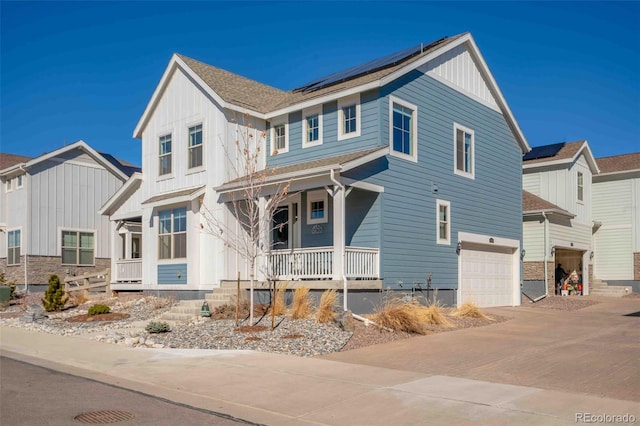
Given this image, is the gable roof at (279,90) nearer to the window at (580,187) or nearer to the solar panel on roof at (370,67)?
the solar panel on roof at (370,67)

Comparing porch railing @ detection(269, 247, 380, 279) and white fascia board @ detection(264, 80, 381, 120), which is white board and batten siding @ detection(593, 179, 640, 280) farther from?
white fascia board @ detection(264, 80, 381, 120)

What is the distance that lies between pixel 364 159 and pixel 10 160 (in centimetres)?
2570

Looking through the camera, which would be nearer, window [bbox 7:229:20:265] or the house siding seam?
the house siding seam

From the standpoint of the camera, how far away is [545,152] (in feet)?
103

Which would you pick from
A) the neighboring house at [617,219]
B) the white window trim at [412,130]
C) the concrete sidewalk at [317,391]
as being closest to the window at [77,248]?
the concrete sidewalk at [317,391]

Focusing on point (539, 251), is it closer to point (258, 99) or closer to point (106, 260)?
point (258, 99)

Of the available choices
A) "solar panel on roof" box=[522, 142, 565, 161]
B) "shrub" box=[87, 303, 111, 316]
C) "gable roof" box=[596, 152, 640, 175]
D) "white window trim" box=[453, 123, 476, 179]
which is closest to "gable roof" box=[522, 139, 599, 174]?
"solar panel on roof" box=[522, 142, 565, 161]

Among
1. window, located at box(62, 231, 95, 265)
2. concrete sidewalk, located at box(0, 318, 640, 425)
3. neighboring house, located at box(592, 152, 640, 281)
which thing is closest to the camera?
concrete sidewalk, located at box(0, 318, 640, 425)

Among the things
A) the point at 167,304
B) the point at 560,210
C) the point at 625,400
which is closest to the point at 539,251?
the point at 560,210

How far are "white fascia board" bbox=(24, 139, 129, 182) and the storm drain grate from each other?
25356 millimetres

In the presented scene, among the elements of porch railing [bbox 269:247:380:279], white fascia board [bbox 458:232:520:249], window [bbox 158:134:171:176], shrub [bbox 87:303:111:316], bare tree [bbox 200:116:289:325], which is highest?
window [bbox 158:134:171:176]

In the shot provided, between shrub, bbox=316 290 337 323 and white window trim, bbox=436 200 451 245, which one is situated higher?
white window trim, bbox=436 200 451 245

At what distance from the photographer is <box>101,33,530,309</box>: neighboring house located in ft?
61.3

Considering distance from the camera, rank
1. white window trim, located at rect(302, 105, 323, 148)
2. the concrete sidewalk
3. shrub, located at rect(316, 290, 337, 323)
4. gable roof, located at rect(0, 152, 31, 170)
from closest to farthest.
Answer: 1. the concrete sidewalk
2. shrub, located at rect(316, 290, 337, 323)
3. white window trim, located at rect(302, 105, 323, 148)
4. gable roof, located at rect(0, 152, 31, 170)
